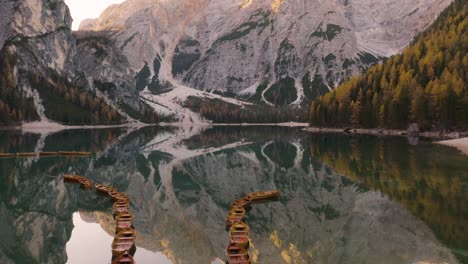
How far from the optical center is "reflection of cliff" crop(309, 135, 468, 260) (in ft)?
116

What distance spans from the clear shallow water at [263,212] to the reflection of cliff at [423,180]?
0.16m

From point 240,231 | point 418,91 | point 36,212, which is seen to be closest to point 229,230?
point 240,231

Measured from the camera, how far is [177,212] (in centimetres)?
4403

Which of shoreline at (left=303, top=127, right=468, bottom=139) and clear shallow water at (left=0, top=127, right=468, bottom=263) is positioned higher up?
shoreline at (left=303, top=127, right=468, bottom=139)

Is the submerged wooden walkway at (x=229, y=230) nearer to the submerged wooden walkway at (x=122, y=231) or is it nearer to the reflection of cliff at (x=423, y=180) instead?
the submerged wooden walkway at (x=122, y=231)

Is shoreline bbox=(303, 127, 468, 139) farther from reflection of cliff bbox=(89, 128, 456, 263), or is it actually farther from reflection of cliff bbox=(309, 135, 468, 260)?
reflection of cliff bbox=(89, 128, 456, 263)

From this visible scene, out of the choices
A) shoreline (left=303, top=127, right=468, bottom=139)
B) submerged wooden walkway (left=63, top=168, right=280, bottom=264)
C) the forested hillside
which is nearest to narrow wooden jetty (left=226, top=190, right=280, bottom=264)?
submerged wooden walkway (left=63, top=168, right=280, bottom=264)

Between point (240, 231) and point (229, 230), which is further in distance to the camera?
point (229, 230)

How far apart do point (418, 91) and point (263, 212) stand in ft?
421

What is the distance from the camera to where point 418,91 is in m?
149

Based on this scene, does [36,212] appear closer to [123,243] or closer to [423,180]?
[123,243]

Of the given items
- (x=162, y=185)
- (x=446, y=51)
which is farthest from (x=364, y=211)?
(x=446, y=51)

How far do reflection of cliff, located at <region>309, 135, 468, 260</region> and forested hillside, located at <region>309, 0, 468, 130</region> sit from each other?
61.3m

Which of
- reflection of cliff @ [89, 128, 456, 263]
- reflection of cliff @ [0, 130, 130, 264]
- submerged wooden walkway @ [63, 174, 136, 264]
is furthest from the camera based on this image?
reflection of cliff @ [0, 130, 130, 264]
